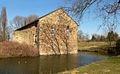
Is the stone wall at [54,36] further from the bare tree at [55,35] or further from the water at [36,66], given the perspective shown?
the water at [36,66]

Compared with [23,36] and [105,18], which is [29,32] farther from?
[105,18]

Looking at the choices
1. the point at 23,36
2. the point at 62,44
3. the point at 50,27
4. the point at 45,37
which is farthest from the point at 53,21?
the point at 23,36

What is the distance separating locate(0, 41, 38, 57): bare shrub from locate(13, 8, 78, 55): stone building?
5.86ft

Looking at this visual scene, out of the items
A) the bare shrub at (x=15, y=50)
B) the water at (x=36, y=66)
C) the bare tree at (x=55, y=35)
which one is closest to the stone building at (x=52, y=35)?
the bare tree at (x=55, y=35)

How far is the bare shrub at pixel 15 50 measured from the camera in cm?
1322

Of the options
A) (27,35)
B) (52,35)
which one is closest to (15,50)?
(27,35)

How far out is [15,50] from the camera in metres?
13.7

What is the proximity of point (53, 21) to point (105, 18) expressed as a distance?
1041cm

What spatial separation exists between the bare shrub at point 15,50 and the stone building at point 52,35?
5.86 feet

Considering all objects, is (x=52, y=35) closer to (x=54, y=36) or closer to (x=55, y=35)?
(x=54, y=36)

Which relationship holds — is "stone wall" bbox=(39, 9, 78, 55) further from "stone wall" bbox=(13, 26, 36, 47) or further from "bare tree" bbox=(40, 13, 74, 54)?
"stone wall" bbox=(13, 26, 36, 47)

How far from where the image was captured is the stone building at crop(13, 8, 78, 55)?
15.8 m

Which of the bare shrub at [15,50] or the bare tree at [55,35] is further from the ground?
the bare tree at [55,35]

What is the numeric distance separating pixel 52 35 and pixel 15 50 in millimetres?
5921
